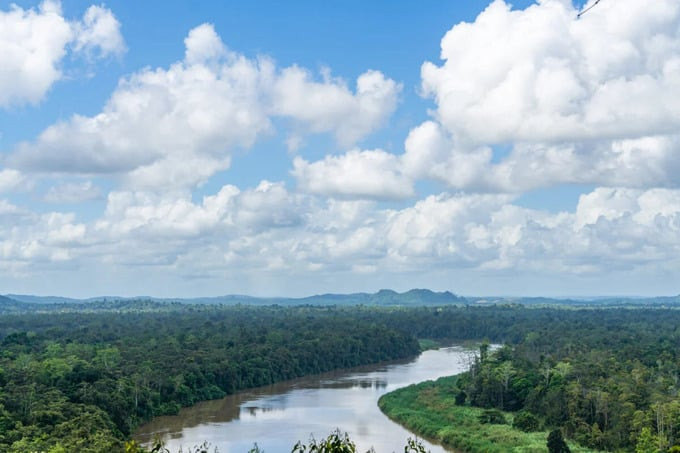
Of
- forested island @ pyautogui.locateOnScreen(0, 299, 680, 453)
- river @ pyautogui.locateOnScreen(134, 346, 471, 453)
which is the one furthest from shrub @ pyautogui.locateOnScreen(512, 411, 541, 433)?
river @ pyautogui.locateOnScreen(134, 346, 471, 453)

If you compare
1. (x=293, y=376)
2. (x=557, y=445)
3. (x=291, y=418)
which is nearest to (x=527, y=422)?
(x=557, y=445)

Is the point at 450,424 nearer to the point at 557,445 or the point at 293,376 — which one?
the point at 557,445

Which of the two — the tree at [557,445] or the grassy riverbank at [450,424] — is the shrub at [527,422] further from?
the tree at [557,445]

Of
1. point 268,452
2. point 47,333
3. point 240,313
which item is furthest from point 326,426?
point 240,313

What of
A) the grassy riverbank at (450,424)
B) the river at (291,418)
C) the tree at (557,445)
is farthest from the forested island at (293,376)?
the tree at (557,445)

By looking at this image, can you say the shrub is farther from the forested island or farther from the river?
the river

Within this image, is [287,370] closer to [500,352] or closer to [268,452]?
[500,352]

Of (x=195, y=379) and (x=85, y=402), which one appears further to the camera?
(x=195, y=379)
